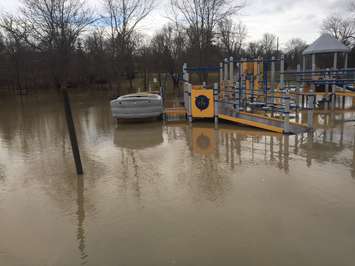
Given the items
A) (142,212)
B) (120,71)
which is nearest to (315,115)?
(142,212)

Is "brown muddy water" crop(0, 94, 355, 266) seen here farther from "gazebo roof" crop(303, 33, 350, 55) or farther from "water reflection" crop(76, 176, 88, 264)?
"gazebo roof" crop(303, 33, 350, 55)

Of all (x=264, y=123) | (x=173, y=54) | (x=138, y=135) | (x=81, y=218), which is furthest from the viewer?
(x=173, y=54)

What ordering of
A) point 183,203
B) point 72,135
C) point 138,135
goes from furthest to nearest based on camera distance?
point 138,135 → point 72,135 → point 183,203

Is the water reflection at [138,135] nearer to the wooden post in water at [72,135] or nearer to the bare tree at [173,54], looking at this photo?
the wooden post in water at [72,135]

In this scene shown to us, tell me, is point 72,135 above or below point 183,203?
above

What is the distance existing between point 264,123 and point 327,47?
10.2 metres

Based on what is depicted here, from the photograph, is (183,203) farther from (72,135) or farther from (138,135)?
(138,135)

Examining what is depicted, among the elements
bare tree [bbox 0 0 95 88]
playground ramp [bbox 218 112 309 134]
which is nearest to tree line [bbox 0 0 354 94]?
bare tree [bbox 0 0 95 88]

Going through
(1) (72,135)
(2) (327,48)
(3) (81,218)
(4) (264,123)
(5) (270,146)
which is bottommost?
(3) (81,218)

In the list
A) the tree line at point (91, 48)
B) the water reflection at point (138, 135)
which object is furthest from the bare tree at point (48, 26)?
the water reflection at point (138, 135)

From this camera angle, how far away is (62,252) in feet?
10.6

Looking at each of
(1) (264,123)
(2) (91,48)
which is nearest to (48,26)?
(2) (91,48)

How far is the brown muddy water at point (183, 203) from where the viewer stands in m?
3.16

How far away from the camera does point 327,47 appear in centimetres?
1672
